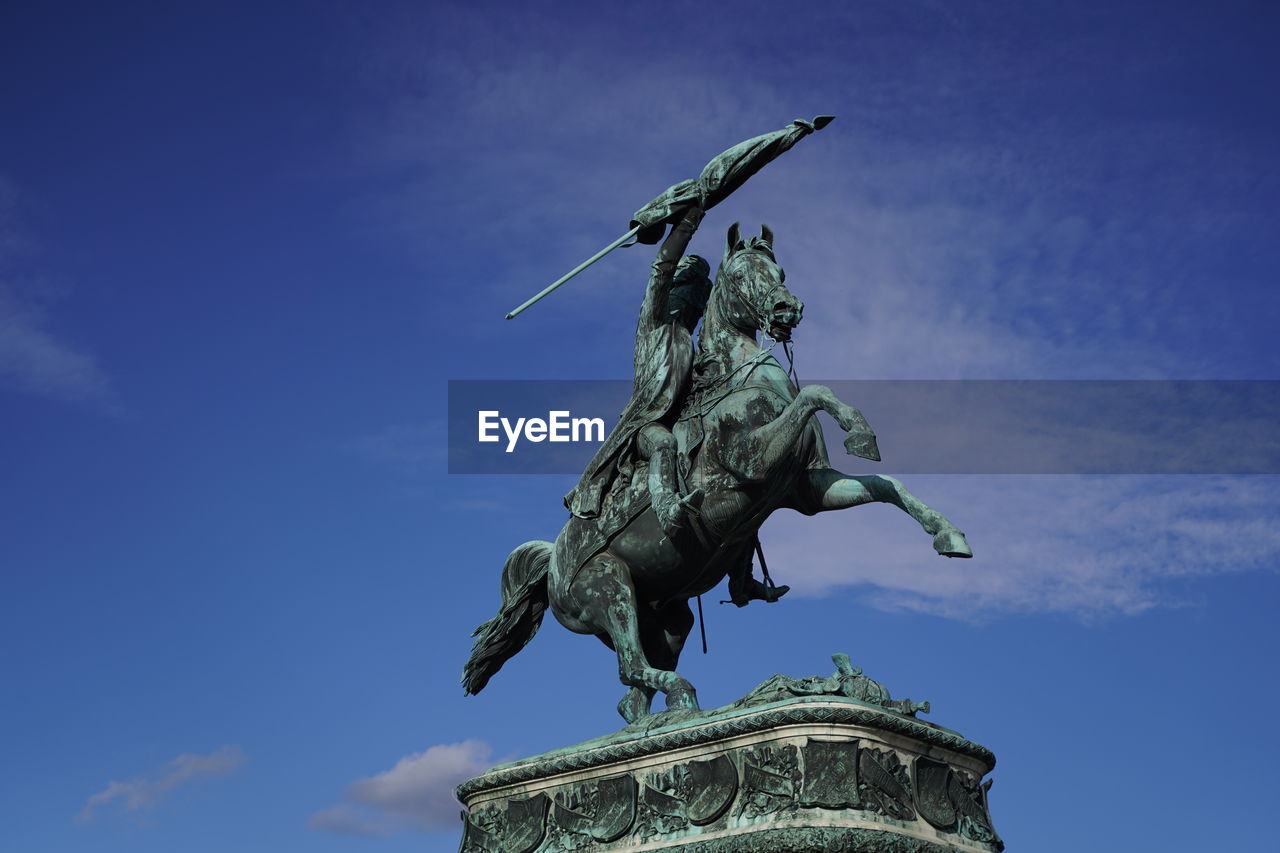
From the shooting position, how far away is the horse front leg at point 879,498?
40.7 ft

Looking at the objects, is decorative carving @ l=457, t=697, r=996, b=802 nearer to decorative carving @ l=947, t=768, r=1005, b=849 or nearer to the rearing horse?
decorative carving @ l=947, t=768, r=1005, b=849

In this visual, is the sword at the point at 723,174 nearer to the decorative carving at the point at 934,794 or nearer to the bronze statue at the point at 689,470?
the bronze statue at the point at 689,470

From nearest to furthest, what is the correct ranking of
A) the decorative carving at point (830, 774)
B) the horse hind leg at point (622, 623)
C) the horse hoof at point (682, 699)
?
the decorative carving at point (830, 774), the horse hoof at point (682, 699), the horse hind leg at point (622, 623)

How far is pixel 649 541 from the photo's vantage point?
45.6 feet

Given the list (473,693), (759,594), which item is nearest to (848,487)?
(759,594)

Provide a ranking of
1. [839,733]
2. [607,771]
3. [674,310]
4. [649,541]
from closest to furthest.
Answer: [839,733] → [607,771] → [649,541] → [674,310]

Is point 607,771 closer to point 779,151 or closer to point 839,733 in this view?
point 839,733

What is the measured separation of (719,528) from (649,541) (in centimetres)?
68

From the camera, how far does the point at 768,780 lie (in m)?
11.7

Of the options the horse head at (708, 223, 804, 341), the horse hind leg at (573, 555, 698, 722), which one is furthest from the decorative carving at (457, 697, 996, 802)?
the horse head at (708, 223, 804, 341)

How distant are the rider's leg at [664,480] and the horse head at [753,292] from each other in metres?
1.14

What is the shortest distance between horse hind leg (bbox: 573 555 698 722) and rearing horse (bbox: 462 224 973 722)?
1 centimetres

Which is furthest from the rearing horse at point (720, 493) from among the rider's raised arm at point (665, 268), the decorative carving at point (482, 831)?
the decorative carving at point (482, 831)

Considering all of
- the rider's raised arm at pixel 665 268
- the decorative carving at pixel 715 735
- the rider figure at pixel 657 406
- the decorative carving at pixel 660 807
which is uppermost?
the rider's raised arm at pixel 665 268
